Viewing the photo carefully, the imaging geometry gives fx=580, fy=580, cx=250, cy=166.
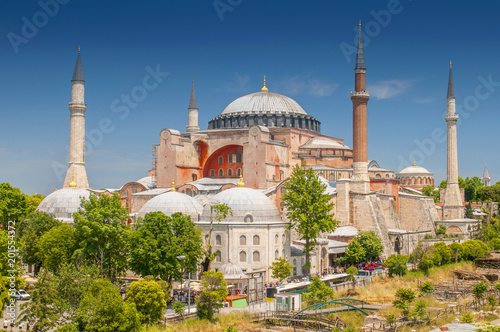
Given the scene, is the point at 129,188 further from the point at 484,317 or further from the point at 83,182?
the point at 484,317

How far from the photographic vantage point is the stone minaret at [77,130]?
118ft

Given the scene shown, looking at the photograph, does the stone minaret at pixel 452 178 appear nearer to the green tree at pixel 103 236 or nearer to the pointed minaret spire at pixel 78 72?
the pointed minaret spire at pixel 78 72

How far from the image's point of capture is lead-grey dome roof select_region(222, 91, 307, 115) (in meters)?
40.6

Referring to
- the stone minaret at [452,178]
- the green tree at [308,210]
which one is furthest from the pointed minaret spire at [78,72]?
the stone minaret at [452,178]

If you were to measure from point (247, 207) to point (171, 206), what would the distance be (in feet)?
13.2

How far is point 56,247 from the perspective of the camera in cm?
2345

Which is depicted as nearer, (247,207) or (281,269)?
(281,269)

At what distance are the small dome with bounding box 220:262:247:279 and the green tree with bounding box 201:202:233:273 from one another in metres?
1.18

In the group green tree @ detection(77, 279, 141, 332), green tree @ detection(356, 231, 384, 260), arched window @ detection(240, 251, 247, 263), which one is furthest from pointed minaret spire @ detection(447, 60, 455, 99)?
green tree @ detection(77, 279, 141, 332)

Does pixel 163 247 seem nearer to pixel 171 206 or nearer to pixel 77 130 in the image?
pixel 171 206

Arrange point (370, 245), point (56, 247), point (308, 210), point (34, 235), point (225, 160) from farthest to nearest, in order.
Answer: point (225, 160) → point (370, 245) → point (308, 210) → point (34, 235) → point (56, 247)

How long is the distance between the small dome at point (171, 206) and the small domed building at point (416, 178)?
3847 centimetres

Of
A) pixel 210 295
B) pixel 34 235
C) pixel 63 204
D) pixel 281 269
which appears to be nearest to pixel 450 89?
pixel 281 269

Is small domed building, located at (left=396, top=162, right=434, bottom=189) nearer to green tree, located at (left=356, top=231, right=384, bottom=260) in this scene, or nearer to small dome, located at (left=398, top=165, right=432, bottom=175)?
small dome, located at (left=398, top=165, right=432, bottom=175)
